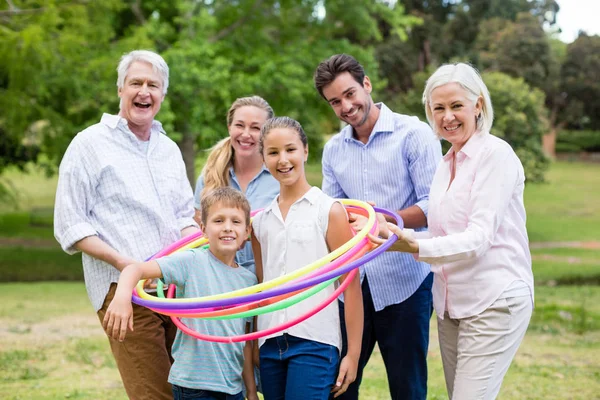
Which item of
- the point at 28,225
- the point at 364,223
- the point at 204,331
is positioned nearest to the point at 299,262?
the point at 364,223

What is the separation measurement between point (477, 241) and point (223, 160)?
1.84 m

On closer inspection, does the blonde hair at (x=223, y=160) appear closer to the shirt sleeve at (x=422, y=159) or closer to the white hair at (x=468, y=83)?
the shirt sleeve at (x=422, y=159)

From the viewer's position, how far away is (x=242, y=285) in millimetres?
4105

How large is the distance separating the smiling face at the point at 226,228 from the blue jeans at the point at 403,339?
3.47ft

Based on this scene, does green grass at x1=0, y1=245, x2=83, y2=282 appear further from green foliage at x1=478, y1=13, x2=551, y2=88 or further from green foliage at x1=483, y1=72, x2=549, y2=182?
green foliage at x1=478, y1=13, x2=551, y2=88

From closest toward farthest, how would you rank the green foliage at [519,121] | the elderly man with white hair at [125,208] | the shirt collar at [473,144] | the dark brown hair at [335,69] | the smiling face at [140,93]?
1. the shirt collar at [473,144]
2. the elderly man with white hair at [125,208]
3. the smiling face at [140,93]
4. the dark brown hair at [335,69]
5. the green foliage at [519,121]

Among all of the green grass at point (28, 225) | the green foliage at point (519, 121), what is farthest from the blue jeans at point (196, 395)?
the green grass at point (28, 225)

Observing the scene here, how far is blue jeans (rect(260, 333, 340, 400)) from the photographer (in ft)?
12.5

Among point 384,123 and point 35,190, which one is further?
point 35,190

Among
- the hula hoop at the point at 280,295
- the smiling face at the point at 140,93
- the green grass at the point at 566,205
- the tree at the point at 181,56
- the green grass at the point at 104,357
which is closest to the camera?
the hula hoop at the point at 280,295

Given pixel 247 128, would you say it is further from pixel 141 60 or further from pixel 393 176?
pixel 393 176

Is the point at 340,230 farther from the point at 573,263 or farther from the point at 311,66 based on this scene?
the point at 573,263

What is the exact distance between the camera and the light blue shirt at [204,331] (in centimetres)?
396

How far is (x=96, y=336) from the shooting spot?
11.5 meters
